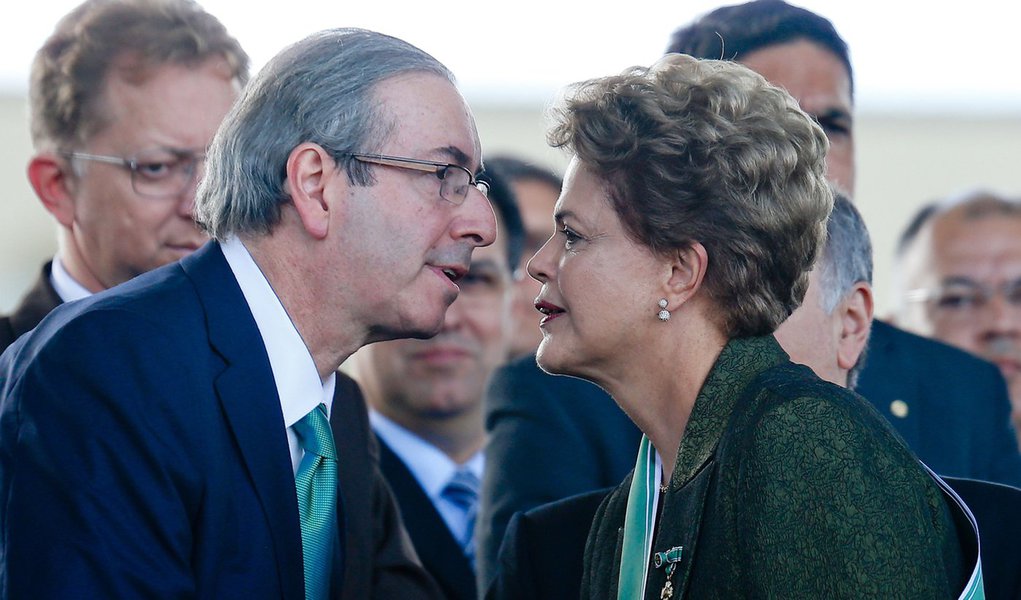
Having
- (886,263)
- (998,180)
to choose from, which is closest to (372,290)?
(886,263)

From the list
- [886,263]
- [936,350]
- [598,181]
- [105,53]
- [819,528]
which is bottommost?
[886,263]

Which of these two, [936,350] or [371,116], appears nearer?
[371,116]

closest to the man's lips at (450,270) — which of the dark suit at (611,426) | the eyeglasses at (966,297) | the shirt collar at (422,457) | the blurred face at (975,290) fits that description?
the dark suit at (611,426)

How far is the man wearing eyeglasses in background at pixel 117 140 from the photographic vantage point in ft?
12.4

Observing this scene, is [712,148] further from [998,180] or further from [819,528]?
[998,180]

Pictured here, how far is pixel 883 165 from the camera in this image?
16.5 metres

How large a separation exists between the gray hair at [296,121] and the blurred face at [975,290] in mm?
3251

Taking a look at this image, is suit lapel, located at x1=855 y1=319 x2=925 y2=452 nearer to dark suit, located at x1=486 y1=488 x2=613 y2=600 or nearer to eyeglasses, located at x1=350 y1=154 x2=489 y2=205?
dark suit, located at x1=486 y1=488 x2=613 y2=600

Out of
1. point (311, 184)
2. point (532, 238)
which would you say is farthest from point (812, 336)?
point (532, 238)

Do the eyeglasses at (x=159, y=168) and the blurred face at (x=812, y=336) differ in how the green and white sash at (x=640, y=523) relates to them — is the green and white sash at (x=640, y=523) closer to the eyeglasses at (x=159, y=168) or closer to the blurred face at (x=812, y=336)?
the blurred face at (x=812, y=336)

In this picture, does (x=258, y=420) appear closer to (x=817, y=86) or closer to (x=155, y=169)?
(x=155, y=169)

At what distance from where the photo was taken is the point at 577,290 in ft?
10.0

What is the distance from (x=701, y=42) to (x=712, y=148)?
1.56 m

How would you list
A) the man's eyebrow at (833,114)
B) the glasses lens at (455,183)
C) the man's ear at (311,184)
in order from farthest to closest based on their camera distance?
1. the man's eyebrow at (833,114)
2. the glasses lens at (455,183)
3. the man's ear at (311,184)
